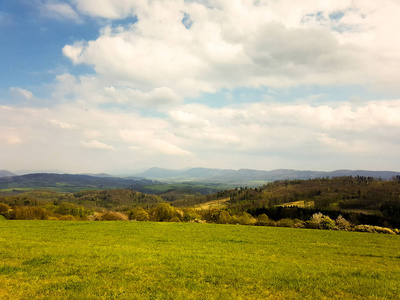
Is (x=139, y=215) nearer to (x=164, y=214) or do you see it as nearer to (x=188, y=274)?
(x=164, y=214)

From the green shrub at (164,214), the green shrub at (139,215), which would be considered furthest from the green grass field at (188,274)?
the green shrub at (164,214)

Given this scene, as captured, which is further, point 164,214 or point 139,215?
point 164,214

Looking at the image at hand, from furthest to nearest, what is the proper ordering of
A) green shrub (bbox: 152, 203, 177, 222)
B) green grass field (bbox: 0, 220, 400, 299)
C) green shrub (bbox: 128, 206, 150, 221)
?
green shrub (bbox: 152, 203, 177, 222) < green shrub (bbox: 128, 206, 150, 221) < green grass field (bbox: 0, 220, 400, 299)

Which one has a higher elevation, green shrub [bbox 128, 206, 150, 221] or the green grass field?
the green grass field

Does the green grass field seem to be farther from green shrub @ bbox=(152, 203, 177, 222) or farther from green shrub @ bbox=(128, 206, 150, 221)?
green shrub @ bbox=(152, 203, 177, 222)

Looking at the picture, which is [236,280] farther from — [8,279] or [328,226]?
[328,226]

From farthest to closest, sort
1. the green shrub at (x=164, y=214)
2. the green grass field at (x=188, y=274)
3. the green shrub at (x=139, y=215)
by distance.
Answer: the green shrub at (x=164, y=214)
the green shrub at (x=139, y=215)
the green grass field at (x=188, y=274)

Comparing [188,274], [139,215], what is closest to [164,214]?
[139,215]

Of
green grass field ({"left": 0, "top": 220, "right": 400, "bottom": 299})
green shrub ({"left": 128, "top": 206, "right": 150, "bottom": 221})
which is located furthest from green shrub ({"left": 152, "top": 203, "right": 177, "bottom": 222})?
green grass field ({"left": 0, "top": 220, "right": 400, "bottom": 299})

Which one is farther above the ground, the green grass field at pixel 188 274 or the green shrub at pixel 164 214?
the green grass field at pixel 188 274

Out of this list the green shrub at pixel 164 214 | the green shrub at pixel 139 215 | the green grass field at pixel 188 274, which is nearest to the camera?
→ the green grass field at pixel 188 274

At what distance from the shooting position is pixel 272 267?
17.0 m

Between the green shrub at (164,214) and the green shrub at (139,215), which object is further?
the green shrub at (164,214)

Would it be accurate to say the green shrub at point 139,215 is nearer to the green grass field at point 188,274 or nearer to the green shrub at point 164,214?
the green shrub at point 164,214
